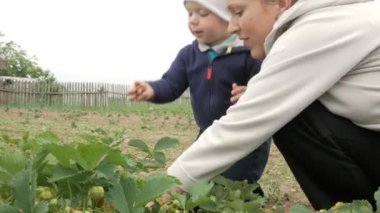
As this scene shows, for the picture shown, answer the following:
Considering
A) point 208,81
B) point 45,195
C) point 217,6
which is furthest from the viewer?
point 208,81

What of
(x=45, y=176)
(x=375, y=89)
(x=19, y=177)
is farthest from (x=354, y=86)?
(x=19, y=177)

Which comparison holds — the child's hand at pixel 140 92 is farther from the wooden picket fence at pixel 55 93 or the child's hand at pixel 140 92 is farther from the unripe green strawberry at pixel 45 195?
the wooden picket fence at pixel 55 93

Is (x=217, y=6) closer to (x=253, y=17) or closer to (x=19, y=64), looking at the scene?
(x=253, y=17)

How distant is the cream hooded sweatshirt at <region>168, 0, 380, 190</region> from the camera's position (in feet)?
5.28

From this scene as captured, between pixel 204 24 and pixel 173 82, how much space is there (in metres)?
0.43

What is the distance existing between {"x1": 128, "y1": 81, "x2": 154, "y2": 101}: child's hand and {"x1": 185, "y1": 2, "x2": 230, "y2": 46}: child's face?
0.37 meters

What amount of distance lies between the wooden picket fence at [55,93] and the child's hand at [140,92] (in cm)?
2490

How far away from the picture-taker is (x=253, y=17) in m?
1.94

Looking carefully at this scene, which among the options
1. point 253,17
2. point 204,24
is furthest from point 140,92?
point 253,17

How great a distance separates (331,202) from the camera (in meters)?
1.92

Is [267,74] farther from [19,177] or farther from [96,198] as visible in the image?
[19,177]

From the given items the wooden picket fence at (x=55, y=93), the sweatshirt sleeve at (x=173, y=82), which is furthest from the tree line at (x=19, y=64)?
the sweatshirt sleeve at (x=173, y=82)

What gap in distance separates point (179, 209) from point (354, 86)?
97 centimetres

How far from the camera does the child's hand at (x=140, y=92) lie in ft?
8.52
